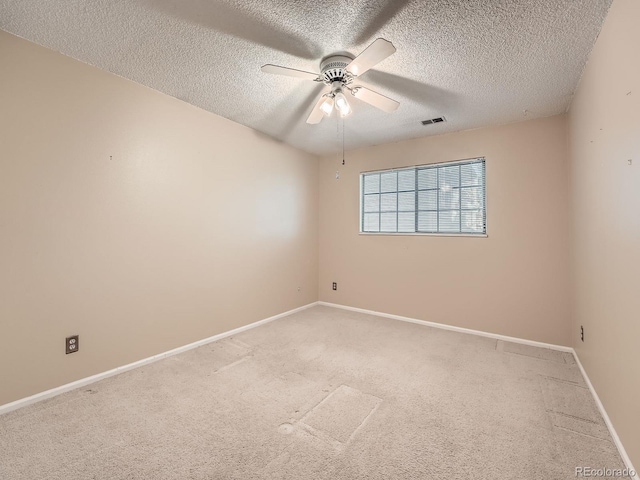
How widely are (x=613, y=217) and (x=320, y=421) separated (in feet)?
6.99

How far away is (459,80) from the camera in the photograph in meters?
2.34

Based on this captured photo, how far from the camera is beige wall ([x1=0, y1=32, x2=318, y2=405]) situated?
6.32 ft

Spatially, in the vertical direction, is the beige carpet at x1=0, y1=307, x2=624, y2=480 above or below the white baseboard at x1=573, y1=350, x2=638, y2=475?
below

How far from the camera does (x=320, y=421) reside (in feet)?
5.87

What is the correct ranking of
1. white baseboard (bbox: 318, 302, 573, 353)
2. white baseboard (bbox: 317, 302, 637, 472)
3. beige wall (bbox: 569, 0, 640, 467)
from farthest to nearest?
white baseboard (bbox: 318, 302, 573, 353), white baseboard (bbox: 317, 302, 637, 472), beige wall (bbox: 569, 0, 640, 467)

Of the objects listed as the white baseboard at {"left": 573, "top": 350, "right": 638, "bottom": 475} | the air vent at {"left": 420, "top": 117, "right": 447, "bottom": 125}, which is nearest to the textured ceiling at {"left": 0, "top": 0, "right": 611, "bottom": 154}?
the air vent at {"left": 420, "top": 117, "right": 447, "bottom": 125}

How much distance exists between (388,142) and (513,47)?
2159mm

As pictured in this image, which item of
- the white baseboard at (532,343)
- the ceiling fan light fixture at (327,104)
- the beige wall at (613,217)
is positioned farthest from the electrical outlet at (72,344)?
the beige wall at (613,217)

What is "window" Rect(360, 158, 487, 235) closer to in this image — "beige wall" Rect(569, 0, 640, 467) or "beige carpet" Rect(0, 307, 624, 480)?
"beige wall" Rect(569, 0, 640, 467)

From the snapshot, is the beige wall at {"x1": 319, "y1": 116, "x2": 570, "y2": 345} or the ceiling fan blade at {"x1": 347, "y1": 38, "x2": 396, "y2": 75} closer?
the ceiling fan blade at {"x1": 347, "y1": 38, "x2": 396, "y2": 75}

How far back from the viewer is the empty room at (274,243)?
1547 mm

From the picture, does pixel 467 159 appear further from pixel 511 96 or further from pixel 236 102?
pixel 236 102

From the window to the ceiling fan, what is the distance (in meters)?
1.78

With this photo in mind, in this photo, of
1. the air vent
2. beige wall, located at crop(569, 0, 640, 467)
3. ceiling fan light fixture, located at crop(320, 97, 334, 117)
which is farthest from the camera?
the air vent
